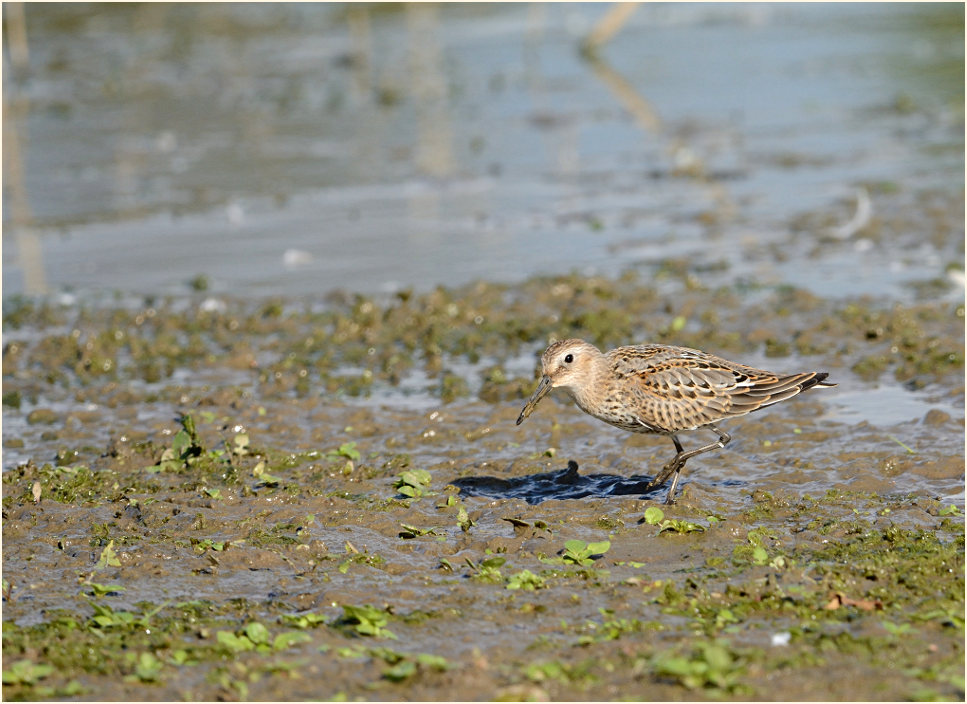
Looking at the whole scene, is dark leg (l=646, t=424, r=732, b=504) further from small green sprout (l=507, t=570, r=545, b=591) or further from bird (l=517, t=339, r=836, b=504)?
small green sprout (l=507, t=570, r=545, b=591)

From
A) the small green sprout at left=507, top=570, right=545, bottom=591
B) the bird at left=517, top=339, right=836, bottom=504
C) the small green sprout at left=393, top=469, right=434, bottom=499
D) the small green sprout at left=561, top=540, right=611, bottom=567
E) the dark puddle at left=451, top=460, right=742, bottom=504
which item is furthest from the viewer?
the dark puddle at left=451, top=460, right=742, bottom=504

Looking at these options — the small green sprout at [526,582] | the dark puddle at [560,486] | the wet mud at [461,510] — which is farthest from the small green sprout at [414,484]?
the small green sprout at [526,582]

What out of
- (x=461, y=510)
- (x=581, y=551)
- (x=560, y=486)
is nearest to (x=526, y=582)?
(x=581, y=551)

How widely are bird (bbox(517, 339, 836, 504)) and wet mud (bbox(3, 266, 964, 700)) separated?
16.8 inches

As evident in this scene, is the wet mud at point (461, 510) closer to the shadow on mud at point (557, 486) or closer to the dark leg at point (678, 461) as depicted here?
the shadow on mud at point (557, 486)

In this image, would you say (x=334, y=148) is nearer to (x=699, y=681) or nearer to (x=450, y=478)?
(x=450, y=478)

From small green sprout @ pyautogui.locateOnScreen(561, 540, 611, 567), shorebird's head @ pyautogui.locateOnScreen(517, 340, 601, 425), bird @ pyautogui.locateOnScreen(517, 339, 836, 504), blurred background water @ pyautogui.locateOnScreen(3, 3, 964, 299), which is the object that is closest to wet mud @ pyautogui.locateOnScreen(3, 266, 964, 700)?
small green sprout @ pyautogui.locateOnScreen(561, 540, 611, 567)

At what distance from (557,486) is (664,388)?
0.95 m

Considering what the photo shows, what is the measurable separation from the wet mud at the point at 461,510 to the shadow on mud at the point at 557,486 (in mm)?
25

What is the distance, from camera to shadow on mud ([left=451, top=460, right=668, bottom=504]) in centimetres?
729

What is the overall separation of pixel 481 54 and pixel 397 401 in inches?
704

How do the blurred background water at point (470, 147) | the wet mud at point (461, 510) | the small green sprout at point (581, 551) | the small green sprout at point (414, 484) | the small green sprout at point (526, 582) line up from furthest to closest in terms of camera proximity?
the blurred background water at point (470, 147), the small green sprout at point (414, 484), the small green sprout at point (581, 551), the small green sprout at point (526, 582), the wet mud at point (461, 510)

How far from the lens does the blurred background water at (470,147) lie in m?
12.8

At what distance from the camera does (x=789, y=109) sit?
20094 millimetres
